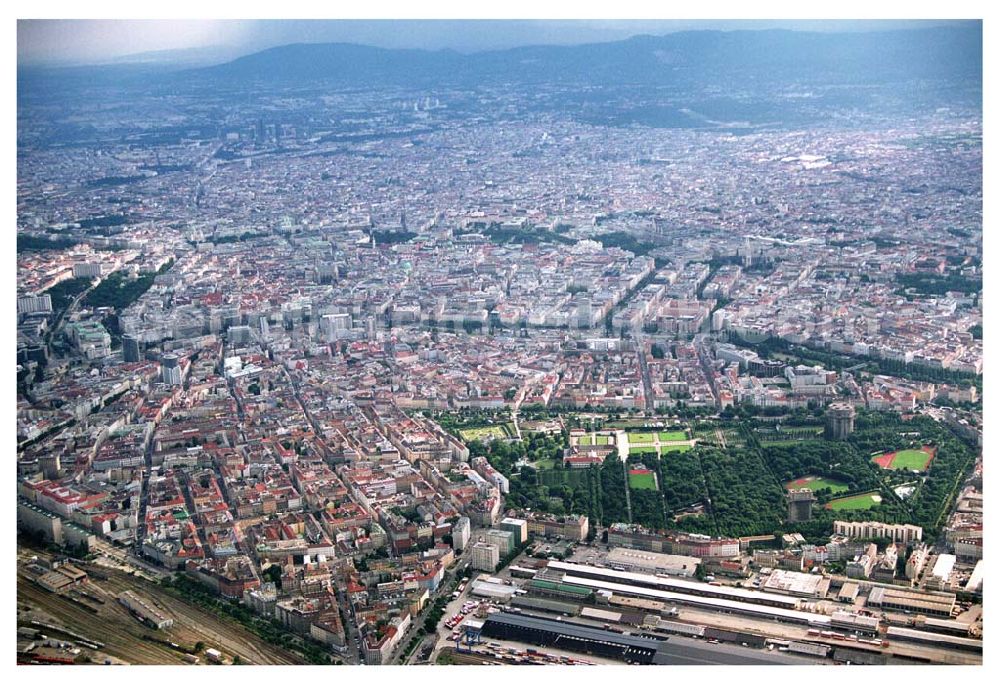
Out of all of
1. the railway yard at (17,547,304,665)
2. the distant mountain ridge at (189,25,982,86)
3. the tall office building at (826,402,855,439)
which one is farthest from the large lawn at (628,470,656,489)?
the distant mountain ridge at (189,25,982,86)

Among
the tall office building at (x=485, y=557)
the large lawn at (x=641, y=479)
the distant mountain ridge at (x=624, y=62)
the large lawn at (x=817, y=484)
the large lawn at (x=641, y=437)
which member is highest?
the distant mountain ridge at (x=624, y=62)

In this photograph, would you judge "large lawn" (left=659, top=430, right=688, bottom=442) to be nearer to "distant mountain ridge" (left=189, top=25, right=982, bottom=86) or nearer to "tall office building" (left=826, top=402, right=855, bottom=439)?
"tall office building" (left=826, top=402, right=855, bottom=439)

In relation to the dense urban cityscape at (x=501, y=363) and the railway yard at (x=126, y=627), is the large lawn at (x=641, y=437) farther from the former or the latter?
the railway yard at (x=126, y=627)

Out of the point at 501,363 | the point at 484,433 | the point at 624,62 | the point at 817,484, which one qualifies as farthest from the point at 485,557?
the point at 624,62

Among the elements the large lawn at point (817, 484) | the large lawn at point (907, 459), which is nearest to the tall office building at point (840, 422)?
the large lawn at point (907, 459)

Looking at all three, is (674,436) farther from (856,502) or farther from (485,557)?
(485,557)
